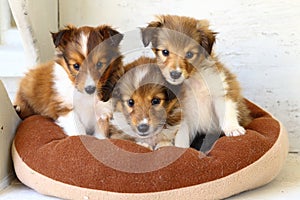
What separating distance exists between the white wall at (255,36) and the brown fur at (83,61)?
0.53m

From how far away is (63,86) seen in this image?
1592mm

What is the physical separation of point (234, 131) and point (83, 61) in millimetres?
493

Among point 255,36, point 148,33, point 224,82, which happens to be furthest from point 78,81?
Result: point 255,36

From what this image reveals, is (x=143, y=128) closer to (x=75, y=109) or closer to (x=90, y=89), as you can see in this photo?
(x=90, y=89)

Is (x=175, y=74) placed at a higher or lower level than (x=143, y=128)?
higher

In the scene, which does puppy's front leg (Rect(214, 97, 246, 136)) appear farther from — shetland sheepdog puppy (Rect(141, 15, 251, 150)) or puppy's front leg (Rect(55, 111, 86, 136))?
puppy's front leg (Rect(55, 111, 86, 136))

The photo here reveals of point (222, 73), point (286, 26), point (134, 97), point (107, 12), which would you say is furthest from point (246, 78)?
point (134, 97)

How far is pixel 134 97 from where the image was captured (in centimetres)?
138

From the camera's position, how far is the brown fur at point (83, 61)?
144cm

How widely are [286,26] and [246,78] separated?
0.26m

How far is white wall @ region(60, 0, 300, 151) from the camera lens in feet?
6.38

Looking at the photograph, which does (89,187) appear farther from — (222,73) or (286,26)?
(286,26)

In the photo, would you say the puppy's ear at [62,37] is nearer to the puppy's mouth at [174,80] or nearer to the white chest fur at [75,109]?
the white chest fur at [75,109]

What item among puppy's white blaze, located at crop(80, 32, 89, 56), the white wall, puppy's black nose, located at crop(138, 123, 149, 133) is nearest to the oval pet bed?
puppy's black nose, located at crop(138, 123, 149, 133)
